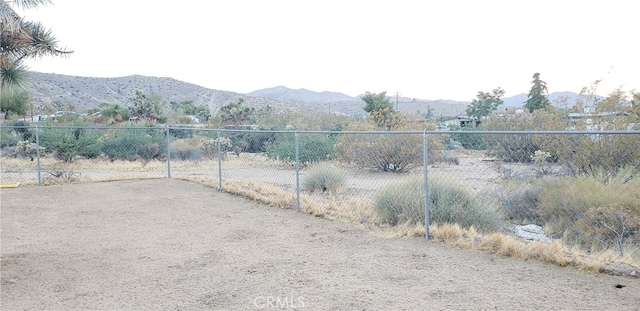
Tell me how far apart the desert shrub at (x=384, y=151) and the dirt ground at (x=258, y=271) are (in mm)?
5325

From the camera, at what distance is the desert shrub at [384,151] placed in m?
14.5

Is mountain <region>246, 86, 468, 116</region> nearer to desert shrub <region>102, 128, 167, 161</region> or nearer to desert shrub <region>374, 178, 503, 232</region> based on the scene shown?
desert shrub <region>102, 128, 167, 161</region>

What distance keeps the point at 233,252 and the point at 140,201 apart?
17.8 ft

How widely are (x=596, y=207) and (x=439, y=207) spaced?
7.93ft

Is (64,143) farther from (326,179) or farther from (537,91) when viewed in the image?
(537,91)

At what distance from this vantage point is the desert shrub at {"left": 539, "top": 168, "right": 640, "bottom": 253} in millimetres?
7590

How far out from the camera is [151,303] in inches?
196

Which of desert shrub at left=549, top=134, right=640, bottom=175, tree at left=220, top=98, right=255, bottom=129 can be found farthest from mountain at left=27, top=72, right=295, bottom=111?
desert shrub at left=549, top=134, right=640, bottom=175

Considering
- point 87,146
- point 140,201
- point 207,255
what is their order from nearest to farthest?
point 207,255
point 140,201
point 87,146

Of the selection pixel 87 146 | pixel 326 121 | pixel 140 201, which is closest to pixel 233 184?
pixel 140 201

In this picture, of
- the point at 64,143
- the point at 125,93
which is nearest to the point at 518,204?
the point at 64,143

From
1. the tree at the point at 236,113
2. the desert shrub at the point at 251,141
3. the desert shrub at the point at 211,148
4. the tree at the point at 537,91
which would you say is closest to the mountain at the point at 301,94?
the tree at the point at 537,91

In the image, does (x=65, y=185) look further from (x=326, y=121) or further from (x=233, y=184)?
(x=326, y=121)

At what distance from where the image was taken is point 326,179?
43.1 ft
